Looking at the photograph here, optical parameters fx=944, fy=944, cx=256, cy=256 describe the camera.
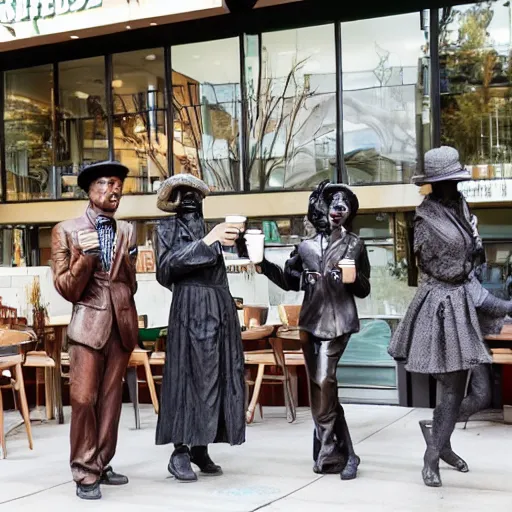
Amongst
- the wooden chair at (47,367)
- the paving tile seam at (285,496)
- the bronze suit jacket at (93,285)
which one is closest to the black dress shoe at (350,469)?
the paving tile seam at (285,496)

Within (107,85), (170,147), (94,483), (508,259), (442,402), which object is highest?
(107,85)

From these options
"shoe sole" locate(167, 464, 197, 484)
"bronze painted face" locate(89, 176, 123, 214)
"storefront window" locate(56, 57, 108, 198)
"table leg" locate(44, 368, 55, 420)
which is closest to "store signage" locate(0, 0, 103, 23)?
"storefront window" locate(56, 57, 108, 198)

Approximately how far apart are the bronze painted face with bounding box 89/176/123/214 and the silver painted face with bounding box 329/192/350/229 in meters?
1.44

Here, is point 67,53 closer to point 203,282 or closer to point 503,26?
point 503,26

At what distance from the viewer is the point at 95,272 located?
590cm

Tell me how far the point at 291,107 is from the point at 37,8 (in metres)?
3.36

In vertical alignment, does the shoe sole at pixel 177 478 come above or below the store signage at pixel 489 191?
below

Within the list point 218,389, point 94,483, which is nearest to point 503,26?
point 218,389

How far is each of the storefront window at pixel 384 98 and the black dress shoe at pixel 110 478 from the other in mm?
5351

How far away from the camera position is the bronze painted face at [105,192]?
5953 mm

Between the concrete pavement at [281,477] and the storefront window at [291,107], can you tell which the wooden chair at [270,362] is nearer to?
the concrete pavement at [281,477]

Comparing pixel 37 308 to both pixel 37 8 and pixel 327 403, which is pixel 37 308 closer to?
pixel 37 8

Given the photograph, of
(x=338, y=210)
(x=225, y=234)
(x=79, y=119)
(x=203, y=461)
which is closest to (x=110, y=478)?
(x=203, y=461)

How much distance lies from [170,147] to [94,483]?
6505 mm
